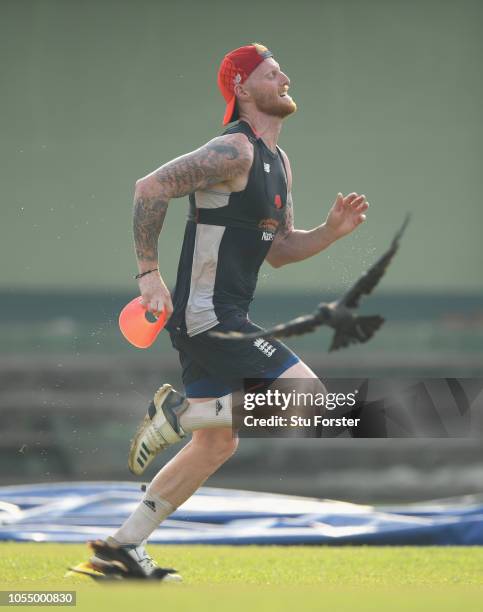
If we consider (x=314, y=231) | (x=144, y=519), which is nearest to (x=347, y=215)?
(x=314, y=231)

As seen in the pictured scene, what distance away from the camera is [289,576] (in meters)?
4.32

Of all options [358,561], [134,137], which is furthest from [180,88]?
[358,561]

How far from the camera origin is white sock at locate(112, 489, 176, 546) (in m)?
4.07

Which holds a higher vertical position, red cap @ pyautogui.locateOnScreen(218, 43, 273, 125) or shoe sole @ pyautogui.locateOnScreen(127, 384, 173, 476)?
red cap @ pyautogui.locateOnScreen(218, 43, 273, 125)

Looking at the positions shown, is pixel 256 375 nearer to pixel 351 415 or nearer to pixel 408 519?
pixel 351 415

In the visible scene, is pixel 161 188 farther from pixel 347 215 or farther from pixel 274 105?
pixel 347 215

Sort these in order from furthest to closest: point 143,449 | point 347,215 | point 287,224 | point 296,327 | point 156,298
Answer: point 287,224
point 347,215
point 143,449
point 156,298
point 296,327

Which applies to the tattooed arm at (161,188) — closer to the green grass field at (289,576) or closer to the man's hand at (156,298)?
the man's hand at (156,298)

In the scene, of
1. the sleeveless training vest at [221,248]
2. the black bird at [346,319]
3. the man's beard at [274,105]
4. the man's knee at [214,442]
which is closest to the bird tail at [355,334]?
the black bird at [346,319]

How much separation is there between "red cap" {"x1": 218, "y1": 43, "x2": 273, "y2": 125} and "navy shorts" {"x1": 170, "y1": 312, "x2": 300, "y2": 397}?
0.77 metres

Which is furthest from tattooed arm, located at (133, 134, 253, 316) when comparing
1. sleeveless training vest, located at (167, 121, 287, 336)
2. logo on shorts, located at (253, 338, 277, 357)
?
logo on shorts, located at (253, 338, 277, 357)

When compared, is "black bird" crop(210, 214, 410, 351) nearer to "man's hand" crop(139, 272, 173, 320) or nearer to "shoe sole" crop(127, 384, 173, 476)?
"man's hand" crop(139, 272, 173, 320)

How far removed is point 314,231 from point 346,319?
0.87 meters

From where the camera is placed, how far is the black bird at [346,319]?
3.54 meters
